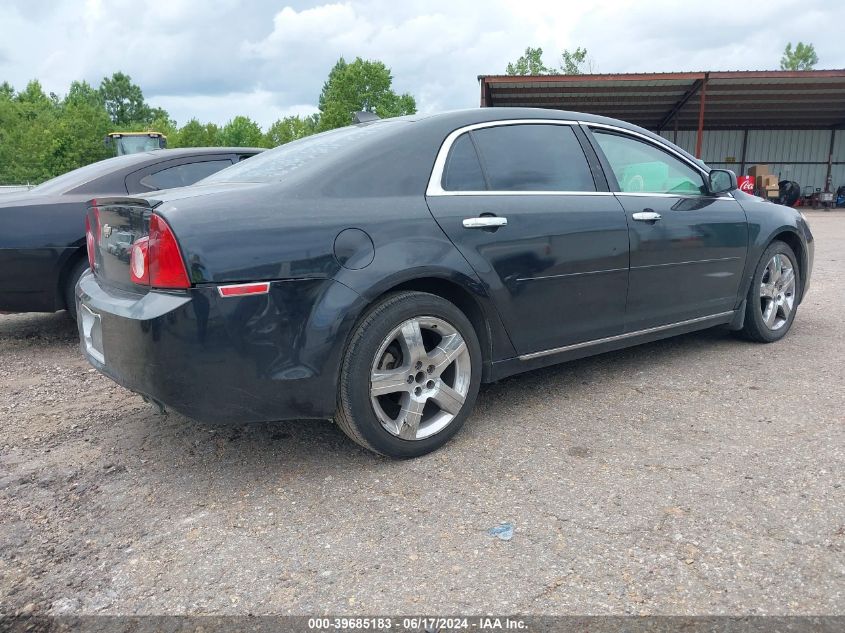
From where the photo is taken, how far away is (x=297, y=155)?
3.13 meters

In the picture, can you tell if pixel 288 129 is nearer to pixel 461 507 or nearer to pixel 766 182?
pixel 766 182

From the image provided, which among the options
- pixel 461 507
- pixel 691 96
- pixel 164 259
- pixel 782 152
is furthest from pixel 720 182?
pixel 782 152

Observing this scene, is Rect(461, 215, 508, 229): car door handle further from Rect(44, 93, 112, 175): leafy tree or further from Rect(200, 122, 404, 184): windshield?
Rect(44, 93, 112, 175): leafy tree

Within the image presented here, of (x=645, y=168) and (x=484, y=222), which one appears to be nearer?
(x=484, y=222)

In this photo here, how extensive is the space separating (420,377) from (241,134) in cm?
8115

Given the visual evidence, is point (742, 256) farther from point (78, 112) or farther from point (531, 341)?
point (78, 112)

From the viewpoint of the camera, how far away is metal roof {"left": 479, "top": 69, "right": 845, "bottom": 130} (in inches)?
701

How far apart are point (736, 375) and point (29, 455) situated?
12.2 ft

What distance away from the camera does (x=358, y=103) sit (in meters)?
57.2

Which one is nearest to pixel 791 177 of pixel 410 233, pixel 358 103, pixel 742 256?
pixel 742 256

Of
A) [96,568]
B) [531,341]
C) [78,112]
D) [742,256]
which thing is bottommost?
[96,568]

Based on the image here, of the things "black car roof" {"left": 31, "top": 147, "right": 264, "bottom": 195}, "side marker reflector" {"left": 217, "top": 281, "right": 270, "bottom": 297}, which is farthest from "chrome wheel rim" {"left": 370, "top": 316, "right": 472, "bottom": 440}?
"black car roof" {"left": 31, "top": 147, "right": 264, "bottom": 195}

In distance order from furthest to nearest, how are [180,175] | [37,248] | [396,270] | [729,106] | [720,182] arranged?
[729,106] → [180,175] → [37,248] → [720,182] → [396,270]

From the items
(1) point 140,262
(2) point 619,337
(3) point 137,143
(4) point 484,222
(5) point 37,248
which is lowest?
(2) point 619,337
